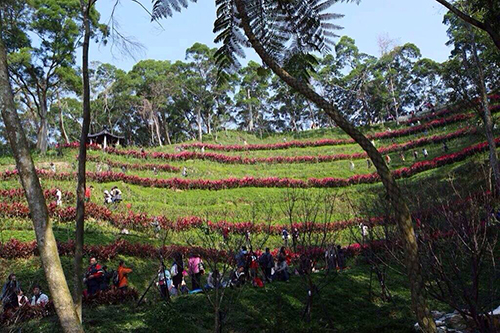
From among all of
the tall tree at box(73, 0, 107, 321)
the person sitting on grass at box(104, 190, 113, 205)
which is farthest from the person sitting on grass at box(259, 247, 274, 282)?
the person sitting on grass at box(104, 190, 113, 205)

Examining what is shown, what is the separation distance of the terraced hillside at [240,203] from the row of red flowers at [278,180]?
68 mm

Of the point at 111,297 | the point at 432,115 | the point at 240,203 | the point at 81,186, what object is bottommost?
the point at 111,297

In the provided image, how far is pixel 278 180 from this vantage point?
2803 cm

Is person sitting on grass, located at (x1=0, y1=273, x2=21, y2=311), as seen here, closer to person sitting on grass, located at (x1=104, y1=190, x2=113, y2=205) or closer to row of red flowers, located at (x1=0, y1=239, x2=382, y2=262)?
row of red flowers, located at (x1=0, y1=239, x2=382, y2=262)

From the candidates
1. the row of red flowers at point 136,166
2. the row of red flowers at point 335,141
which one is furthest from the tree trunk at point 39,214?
the row of red flowers at point 335,141

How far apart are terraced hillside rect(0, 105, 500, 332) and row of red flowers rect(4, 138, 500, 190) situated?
2.7 inches

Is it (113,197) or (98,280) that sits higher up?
(113,197)

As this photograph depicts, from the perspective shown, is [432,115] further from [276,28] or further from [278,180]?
[276,28]

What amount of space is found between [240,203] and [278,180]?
4.35 metres

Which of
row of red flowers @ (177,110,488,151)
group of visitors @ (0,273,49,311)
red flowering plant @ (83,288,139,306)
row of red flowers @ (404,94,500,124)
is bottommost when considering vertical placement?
red flowering plant @ (83,288,139,306)

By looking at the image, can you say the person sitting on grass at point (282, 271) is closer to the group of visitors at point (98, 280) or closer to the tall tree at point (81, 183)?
the group of visitors at point (98, 280)

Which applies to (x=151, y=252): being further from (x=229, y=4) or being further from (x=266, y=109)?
(x=266, y=109)

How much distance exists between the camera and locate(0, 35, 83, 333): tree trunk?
278cm

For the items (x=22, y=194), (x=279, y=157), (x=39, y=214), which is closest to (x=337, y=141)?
(x=279, y=157)
